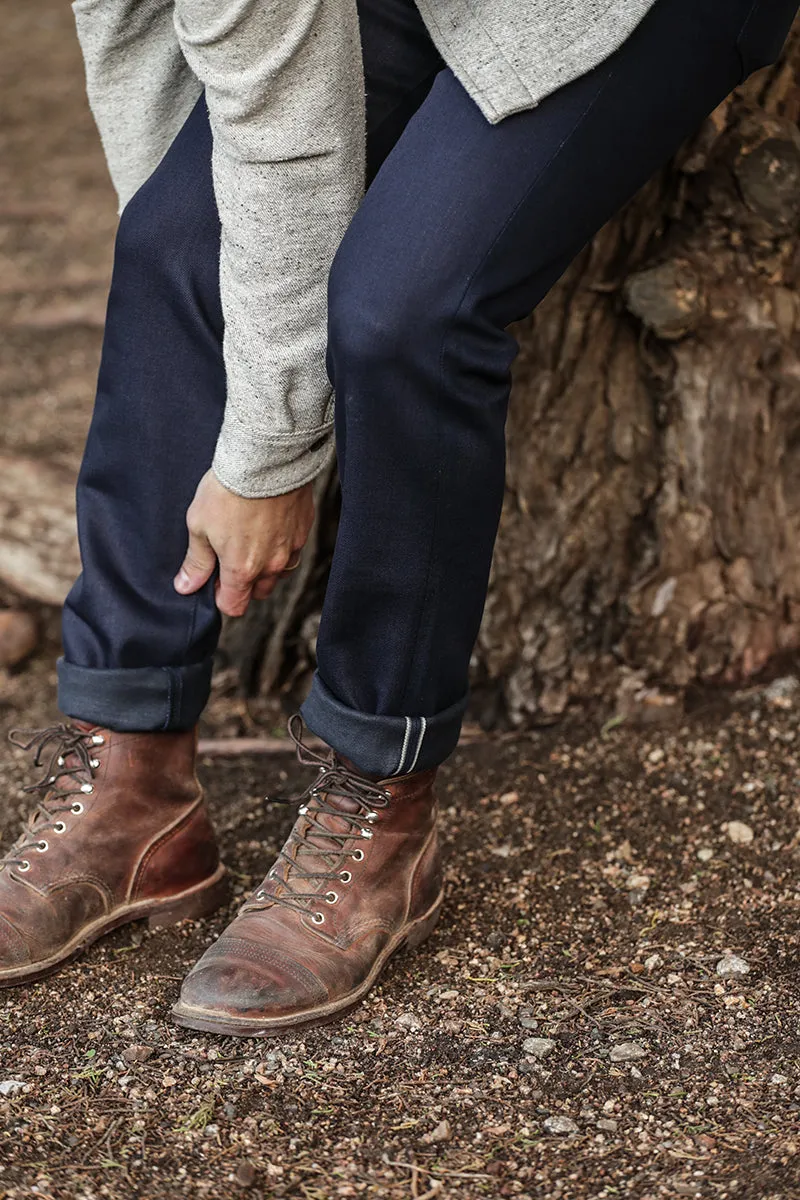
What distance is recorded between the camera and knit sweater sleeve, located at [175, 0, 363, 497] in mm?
1213

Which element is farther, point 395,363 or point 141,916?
point 141,916

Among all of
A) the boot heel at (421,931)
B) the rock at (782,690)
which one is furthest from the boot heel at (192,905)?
the rock at (782,690)

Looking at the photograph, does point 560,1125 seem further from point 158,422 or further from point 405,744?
point 158,422

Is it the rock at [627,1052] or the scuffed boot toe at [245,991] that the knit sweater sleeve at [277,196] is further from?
the rock at [627,1052]

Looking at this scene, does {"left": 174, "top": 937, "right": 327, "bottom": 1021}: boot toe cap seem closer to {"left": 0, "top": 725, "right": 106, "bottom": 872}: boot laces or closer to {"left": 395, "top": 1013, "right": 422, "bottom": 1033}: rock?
{"left": 395, "top": 1013, "right": 422, "bottom": 1033}: rock

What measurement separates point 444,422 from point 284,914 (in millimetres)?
602

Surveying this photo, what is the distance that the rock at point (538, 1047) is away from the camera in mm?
1363

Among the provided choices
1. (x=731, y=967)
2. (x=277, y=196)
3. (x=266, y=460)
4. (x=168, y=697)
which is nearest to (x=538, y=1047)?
(x=731, y=967)

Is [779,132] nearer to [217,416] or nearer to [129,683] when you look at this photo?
[217,416]

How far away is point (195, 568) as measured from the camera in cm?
155

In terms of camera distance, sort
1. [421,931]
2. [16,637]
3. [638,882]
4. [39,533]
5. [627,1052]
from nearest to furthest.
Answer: [627,1052], [421,931], [638,882], [16,637], [39,533]

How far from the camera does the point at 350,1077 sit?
1.34 m

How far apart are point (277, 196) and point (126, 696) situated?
0.64 metres

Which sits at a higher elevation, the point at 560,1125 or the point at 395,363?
the point at 395,363
